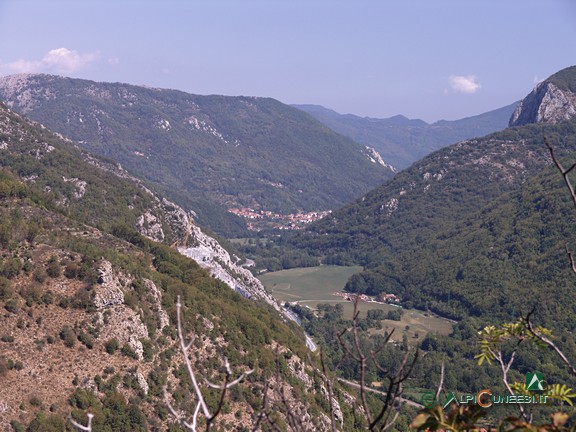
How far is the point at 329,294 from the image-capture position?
99500 mm

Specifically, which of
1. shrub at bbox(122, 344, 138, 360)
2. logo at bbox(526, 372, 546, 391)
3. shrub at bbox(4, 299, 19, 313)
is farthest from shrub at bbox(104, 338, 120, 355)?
logo at bbox(526, 372, 546, 391)

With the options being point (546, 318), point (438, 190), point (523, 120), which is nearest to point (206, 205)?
point (438, 190)

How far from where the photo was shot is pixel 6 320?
2655 centimetres

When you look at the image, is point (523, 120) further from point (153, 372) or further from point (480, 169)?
point (153, 372)

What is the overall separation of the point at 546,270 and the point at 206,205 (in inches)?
4349

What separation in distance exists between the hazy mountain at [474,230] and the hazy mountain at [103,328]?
4154 centimetres

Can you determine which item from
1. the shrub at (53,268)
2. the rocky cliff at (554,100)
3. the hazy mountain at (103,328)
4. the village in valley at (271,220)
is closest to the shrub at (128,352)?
the hazy mountain at (103,328)

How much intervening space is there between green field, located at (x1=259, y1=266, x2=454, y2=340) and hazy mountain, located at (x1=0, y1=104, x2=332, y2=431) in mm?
31025

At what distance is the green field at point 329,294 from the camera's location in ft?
253

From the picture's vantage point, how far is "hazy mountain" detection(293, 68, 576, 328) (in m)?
77.9

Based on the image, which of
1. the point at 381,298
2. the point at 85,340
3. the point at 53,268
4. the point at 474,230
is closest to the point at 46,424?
the point at 85,340

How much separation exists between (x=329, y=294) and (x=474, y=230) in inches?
990

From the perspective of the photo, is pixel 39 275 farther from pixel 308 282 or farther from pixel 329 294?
pixel 308 282

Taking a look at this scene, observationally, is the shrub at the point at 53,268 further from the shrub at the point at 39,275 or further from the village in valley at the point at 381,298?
the village in valley at the point at 381,298
